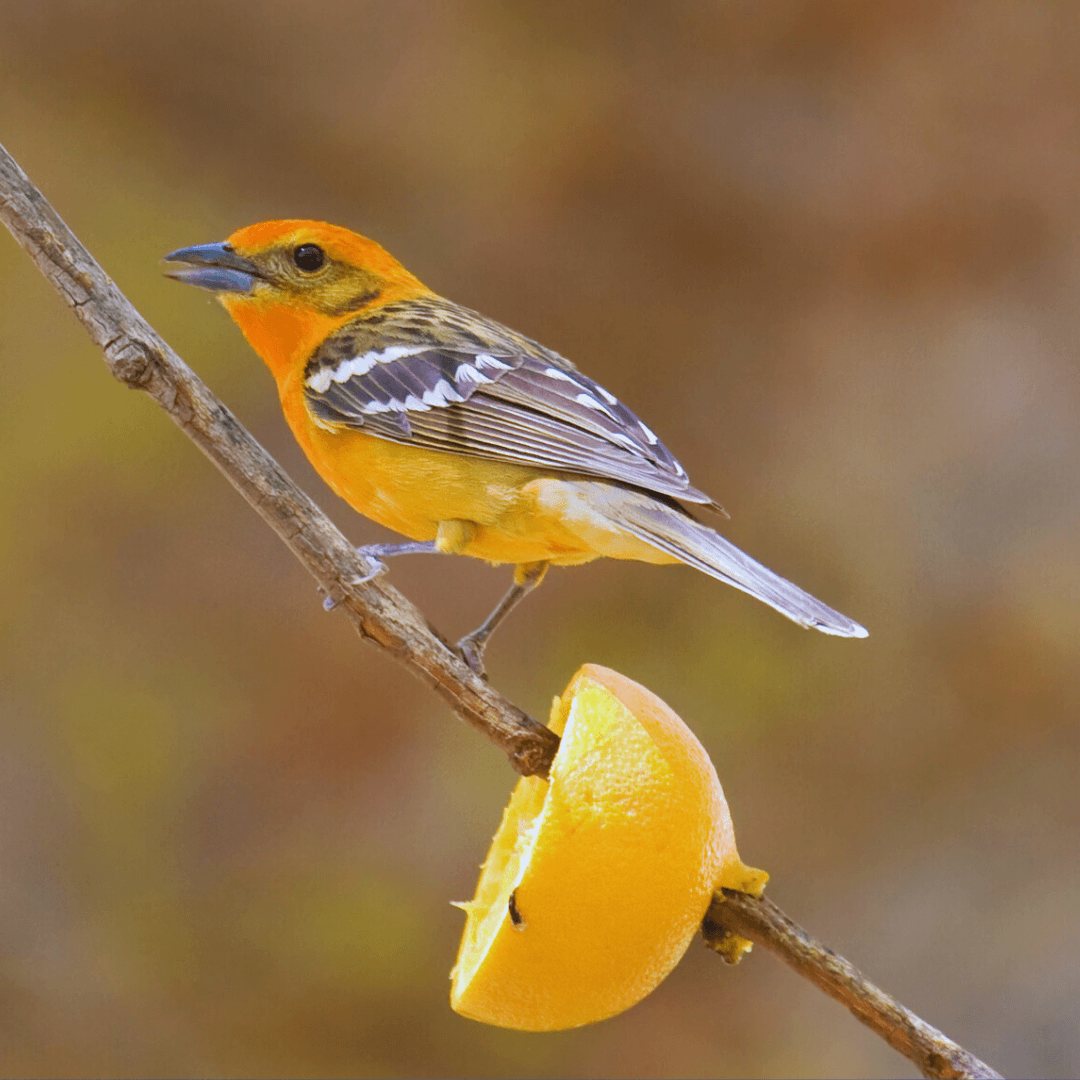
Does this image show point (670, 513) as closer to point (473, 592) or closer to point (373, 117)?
point (473, 592)

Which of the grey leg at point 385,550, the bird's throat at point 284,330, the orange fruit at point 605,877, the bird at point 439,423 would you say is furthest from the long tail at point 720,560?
the bird's throat at point 284,330

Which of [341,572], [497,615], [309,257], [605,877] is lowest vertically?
[605,877]

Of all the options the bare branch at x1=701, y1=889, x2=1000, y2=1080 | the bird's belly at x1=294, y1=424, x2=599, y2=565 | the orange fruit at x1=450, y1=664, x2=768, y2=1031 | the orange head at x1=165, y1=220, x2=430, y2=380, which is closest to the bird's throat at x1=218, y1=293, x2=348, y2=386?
the orange head at x1=165, y1=220, x2=430, y2=380

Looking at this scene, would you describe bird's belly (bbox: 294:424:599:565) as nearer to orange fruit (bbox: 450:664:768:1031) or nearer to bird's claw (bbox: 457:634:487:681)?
bird's claw (bbox: 457:634:487:681)

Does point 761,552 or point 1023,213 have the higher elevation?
point 1023,213

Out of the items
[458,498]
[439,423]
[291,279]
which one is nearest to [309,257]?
[291,279]

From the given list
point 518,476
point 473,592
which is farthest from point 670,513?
point 473,592

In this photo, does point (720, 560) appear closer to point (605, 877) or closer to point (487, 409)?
point (605, 877)

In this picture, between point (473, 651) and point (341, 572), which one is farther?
point (473, 651)

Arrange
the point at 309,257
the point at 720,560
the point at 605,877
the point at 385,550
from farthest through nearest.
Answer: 1. the point at 309,257
2. the point at 385,550
3. the point at 720,560
4. the point at 605,877
